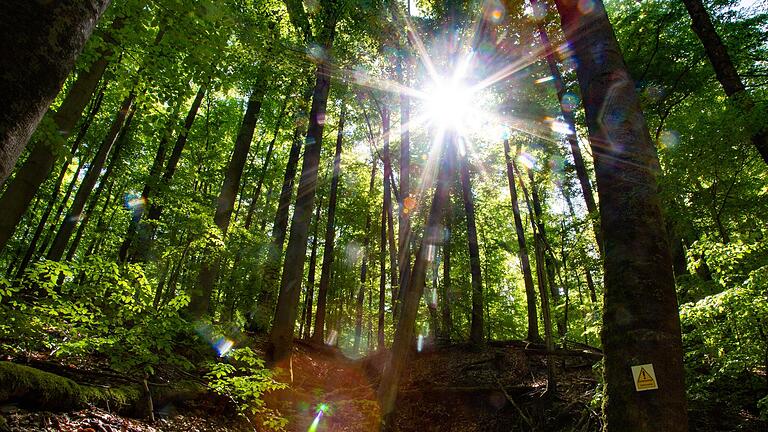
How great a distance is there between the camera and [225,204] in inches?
417

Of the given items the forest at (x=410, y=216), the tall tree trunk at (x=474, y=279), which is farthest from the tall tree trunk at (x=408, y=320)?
the tall tree trunk at (x=474, y=279)

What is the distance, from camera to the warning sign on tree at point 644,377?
245 cm

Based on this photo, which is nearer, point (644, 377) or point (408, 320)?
point (644, 377)

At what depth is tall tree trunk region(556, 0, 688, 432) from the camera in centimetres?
247

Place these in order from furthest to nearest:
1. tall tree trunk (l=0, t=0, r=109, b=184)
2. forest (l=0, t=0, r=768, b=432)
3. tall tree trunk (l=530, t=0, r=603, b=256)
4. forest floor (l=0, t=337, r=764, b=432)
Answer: tall tree trunk (l=530, t=0, r=603, b=256)
forest floor (l=0, t=337, r=764, b=432)
forest (l=0, t=0, r=768, b=432)
tall tree trunk (l=0, t=0, r=109, b=184)

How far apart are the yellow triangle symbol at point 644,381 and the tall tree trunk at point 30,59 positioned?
322cm

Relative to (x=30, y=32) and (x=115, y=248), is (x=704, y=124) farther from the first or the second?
(x=115, y=248)

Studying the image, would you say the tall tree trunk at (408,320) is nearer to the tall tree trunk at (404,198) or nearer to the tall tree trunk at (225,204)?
the tall tree trunk at (225,204)

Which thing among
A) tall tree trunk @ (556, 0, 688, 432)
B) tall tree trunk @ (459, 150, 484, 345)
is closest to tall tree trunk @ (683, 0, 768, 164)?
tall tree trunk @ (556, 0, 688, 432)

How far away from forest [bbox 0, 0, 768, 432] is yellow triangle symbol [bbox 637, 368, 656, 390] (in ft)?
0.05

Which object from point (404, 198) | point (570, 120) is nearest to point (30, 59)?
point (570, 120)

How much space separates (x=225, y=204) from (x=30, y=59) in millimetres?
10027

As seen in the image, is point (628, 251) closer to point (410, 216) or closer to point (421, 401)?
point (421, 401)

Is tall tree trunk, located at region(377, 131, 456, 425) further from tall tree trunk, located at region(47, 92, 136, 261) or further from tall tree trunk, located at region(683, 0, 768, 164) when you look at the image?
tall tree trunk, located at region(47, 92, 136, 261)
